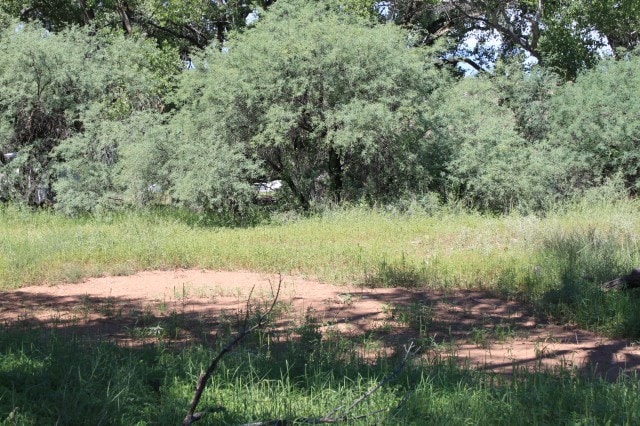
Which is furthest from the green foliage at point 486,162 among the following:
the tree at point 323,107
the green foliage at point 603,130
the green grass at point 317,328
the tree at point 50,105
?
the tree at point 50,105

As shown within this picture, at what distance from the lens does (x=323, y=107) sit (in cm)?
1702

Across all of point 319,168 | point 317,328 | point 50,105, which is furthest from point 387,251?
point 50,105

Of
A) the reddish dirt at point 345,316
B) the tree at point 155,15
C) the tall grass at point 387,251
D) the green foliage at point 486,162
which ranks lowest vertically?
the reddish dirt at point 345,316

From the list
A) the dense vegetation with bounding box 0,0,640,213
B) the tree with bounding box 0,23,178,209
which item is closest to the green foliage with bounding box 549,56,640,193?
the dense vegetation with bounding box 0,0,640,213

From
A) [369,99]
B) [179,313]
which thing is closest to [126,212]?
[369,99]

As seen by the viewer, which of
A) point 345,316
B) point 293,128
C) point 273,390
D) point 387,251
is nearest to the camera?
point 273,390

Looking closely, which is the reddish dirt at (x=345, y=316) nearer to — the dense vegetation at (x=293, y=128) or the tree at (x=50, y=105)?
the dense vegetation at (x=293, y=128)

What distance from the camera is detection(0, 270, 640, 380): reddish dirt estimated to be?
21.1 ft

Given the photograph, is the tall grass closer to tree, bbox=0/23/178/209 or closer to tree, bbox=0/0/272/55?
tree, bbox=0/23/178/209

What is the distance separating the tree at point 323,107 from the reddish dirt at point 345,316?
7.19 metres

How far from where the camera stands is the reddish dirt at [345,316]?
253 inches

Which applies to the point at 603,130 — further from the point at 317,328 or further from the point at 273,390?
the point at 273,390

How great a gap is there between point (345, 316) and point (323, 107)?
32.7 ft

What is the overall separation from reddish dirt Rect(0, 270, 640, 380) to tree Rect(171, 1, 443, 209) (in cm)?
719
